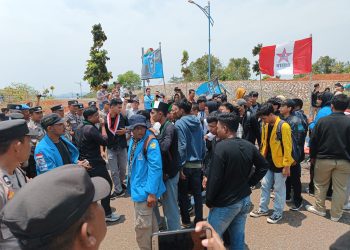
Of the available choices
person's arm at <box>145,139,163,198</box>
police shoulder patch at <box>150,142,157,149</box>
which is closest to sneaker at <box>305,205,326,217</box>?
person's arm at <box>145,139,163,198</box>

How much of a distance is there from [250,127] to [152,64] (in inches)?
273

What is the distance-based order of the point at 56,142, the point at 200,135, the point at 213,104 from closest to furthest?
1. the point at 56,142
2. the point at 200,135
3. the point at 213,104

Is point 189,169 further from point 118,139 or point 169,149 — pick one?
point 118,139

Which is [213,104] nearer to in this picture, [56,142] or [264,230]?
[264,230]

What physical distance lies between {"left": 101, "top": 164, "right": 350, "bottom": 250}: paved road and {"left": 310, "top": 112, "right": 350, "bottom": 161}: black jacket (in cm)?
112

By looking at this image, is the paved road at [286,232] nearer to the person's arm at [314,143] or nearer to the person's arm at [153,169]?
the person's arm at [314,143]

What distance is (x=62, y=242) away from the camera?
1.00 m

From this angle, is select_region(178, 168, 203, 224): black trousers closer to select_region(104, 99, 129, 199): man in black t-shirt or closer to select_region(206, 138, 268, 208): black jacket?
select_region(206, 138, 268, 208): black jacket

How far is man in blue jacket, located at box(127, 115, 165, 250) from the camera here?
3355 mm

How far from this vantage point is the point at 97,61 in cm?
2691

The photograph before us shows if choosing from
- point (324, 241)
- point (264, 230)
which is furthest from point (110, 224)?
point (324, 241)

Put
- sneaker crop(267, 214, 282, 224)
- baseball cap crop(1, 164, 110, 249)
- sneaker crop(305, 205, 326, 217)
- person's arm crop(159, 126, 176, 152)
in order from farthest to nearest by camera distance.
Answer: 1. sneaker crop(305, 205, 326, 217)
2. sneaker crop(267, 214, 282, 224)
3. person's arm crop(159, 126, 176, 152)
4. baseball cap crop(1, 164, 110, 249)

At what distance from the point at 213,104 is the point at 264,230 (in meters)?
3.12

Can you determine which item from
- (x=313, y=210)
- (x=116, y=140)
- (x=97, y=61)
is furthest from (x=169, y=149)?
(x=97, y=61)
